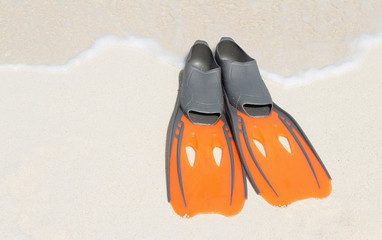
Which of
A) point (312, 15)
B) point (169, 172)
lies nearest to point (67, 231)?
point (169, 172)

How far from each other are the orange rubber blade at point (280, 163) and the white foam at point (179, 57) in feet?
1.87

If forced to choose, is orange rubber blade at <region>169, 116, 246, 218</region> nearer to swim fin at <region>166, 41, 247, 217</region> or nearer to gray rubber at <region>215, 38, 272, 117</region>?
swim fin at <region>166, 41, 247, 217</region>

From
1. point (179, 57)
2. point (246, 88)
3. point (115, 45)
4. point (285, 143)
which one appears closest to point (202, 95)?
point (246, 88)

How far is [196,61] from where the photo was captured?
286cm

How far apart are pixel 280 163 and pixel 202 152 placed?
493 millimetres

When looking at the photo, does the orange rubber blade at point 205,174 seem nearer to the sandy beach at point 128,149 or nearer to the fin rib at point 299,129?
the sandy beach at point 128,149

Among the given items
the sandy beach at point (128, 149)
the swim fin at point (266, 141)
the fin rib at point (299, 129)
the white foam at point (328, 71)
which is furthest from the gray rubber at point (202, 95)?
the white foam at point (328, 71)

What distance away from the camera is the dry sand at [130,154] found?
2.17 metres

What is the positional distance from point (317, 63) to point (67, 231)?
2.35m

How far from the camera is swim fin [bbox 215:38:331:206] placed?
2.29m

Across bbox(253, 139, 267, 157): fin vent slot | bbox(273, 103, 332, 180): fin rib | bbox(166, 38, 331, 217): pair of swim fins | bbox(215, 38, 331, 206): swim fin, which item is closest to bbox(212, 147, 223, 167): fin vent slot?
bbox(166, 38, 331, 217): pair of swim fins

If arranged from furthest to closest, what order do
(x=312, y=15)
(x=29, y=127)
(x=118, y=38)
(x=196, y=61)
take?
(x=312, y=15) < (x=118, y=38) < (x=196, y=61) < (x=29, y=127)

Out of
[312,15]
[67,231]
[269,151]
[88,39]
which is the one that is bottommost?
[67,231]

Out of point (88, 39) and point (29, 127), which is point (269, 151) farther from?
point (88, 39)
